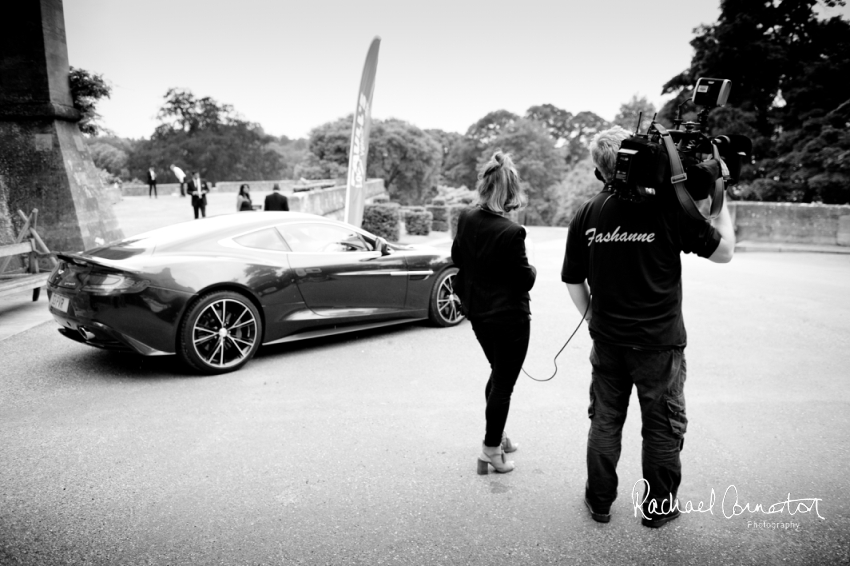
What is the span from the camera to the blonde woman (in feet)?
10.6

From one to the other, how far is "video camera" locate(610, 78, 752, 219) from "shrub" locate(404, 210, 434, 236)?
21.1 meters

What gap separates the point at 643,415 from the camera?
9.06ft

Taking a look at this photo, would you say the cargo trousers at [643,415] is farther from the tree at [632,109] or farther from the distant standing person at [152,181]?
the tree at [632,109]

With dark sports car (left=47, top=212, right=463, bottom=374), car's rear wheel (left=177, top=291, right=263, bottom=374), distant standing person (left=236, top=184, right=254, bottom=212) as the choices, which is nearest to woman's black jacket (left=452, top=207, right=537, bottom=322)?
dark sports car (left=47, top=212, right=463, bottom=374)

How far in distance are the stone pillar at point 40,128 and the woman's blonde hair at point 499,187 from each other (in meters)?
11.4

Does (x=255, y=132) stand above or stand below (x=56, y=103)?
above

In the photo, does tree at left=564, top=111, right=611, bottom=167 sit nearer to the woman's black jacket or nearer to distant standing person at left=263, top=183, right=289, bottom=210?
distant standing person at left=263, top=183, right=289, bottom=210

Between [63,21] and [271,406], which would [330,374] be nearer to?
[271,406]

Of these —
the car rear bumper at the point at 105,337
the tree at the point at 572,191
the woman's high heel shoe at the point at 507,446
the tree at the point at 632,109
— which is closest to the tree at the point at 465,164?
the tree at the point at 572,191

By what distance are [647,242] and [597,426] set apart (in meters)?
0.94

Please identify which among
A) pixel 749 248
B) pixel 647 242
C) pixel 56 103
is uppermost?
pixel 56 103

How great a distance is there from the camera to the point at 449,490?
324 cm

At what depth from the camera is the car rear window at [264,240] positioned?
568cm

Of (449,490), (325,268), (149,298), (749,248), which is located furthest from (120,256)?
(749,248)
